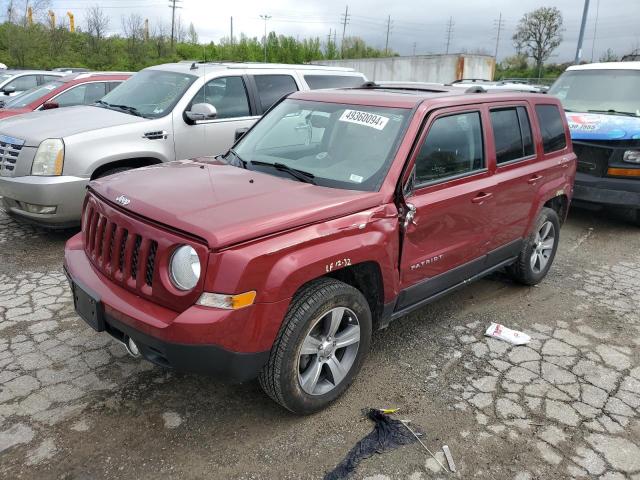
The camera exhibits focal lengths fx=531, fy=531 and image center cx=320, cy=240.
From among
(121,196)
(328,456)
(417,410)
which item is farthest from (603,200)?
(121,196)

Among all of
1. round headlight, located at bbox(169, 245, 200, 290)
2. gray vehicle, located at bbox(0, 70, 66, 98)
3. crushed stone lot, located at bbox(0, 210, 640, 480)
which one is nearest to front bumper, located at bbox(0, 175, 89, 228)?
crushed stone lot, located at bbox(0, 210, 640, 480)

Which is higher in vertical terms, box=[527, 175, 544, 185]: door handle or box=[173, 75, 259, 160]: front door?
box=[173, 75, 259, 160]: front door

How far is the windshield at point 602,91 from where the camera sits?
7574mm

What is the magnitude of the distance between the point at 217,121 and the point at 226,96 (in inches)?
16.0

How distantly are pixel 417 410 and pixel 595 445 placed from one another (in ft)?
3.19

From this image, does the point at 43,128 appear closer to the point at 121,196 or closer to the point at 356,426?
the point at 121,196

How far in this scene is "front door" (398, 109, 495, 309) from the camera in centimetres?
340

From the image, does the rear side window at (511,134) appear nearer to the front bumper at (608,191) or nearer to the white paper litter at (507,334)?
the white paper litter at (507,334)

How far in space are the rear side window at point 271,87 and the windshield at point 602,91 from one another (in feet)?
14.0

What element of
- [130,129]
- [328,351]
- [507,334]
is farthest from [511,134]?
[130,129]

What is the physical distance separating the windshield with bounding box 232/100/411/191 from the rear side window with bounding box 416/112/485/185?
0.77 ft

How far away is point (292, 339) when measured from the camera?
8.92ft

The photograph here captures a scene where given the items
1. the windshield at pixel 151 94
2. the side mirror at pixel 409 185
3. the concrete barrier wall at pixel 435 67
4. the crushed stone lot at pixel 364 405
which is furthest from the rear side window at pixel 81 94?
the concrete barrier wall at pixel 435 67

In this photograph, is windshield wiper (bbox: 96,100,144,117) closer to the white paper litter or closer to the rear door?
the rear door
